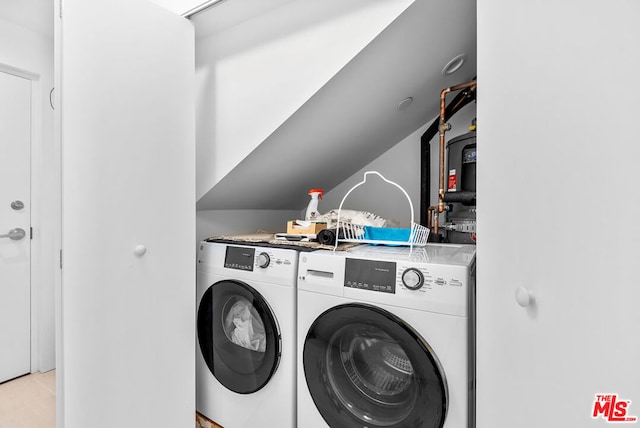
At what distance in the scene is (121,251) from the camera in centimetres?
113

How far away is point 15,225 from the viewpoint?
6.30 feet

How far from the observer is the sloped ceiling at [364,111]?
3.97ft

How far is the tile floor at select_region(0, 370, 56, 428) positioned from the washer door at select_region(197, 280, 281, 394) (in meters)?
0.96

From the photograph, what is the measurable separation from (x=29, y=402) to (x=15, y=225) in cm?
108

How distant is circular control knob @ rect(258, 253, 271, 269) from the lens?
1.34m

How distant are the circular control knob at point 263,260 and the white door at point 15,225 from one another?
1.77 m
